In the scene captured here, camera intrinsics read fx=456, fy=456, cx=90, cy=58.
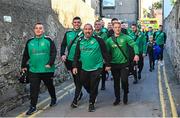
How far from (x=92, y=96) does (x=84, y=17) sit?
402 inches

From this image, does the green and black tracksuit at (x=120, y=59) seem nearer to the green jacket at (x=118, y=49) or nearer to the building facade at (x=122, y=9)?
the green jacket at (x=118, y=49)

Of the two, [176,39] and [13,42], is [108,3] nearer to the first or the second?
[176,39]

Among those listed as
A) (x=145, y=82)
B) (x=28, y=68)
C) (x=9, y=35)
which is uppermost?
(x=9, y=35)

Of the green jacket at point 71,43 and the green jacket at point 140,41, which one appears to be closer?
the green jacket at point 71,43

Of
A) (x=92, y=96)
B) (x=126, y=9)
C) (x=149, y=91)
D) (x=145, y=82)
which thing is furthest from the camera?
(x=126, y=9)

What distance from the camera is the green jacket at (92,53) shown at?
9.16 m

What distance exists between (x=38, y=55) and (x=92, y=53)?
1083mm

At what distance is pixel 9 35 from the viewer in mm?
9609

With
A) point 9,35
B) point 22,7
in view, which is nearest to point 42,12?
point 22,7

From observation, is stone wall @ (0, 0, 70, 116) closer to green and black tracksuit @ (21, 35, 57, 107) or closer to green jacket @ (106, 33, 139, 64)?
green and black tracksuit @ (21, 35, 57, 107)

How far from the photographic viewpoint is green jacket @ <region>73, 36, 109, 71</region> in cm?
916

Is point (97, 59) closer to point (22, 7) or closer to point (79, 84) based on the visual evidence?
point (79, 84)

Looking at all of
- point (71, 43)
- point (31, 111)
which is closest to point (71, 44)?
point (71, 43)

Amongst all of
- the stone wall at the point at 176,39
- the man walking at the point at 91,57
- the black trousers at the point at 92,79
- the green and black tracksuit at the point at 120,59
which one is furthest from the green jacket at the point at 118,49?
the stone wall at the point at 176,39
